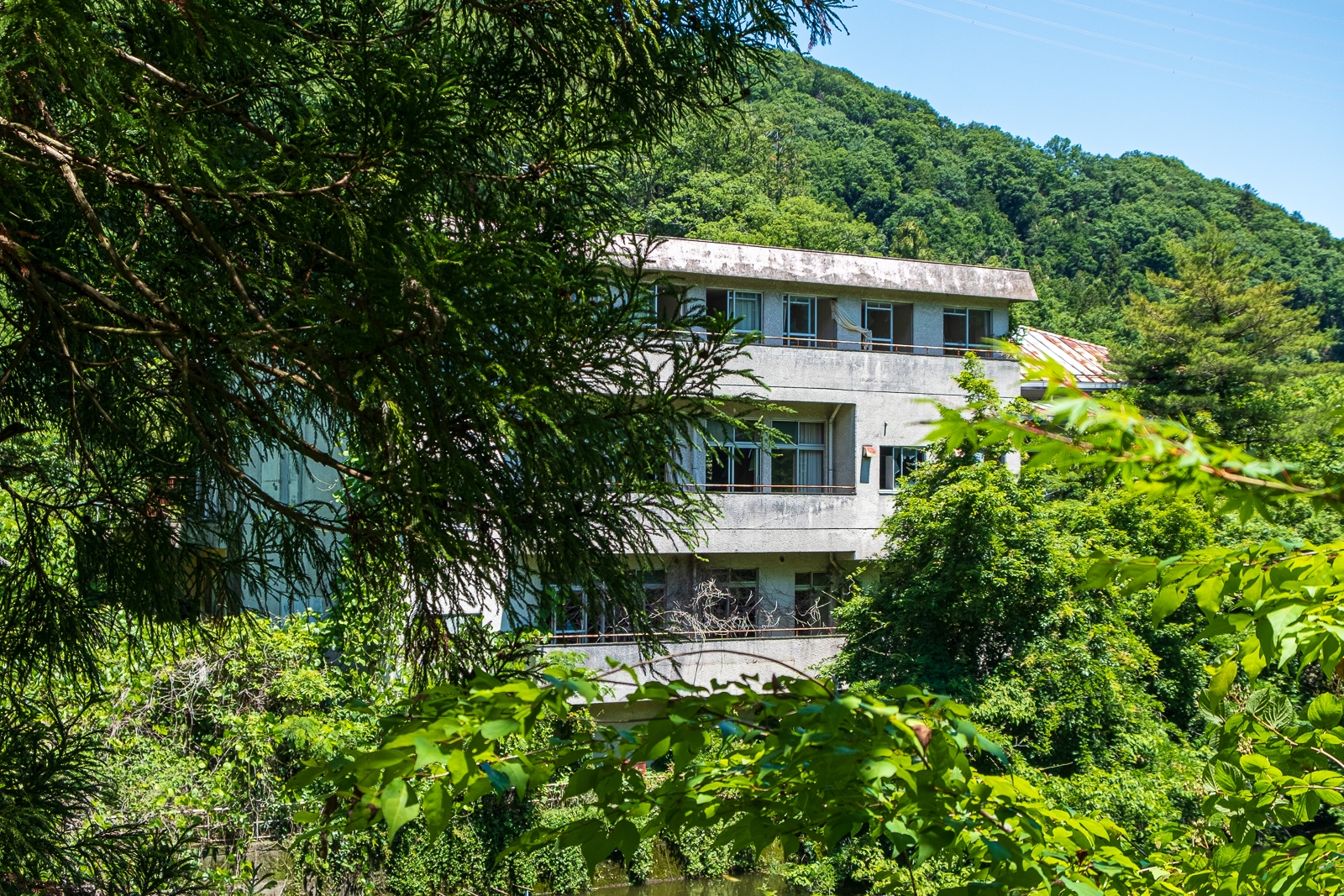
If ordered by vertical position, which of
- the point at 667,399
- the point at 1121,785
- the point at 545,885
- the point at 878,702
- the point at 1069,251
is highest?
the point at 1069,251

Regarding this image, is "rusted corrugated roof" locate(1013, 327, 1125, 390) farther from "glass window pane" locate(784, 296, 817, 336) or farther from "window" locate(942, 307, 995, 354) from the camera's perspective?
"glass window pane" locate(784, 296, 817, 336)

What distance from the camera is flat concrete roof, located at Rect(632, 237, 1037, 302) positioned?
2036cm

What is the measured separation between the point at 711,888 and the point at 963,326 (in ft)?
41.7

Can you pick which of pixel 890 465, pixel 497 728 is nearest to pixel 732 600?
pixel 890 465

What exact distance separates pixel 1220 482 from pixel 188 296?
11.1 ft

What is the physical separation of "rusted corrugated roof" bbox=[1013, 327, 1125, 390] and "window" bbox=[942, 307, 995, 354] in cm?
311

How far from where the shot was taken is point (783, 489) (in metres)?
21.2

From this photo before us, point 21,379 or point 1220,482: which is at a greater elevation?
point 21,379

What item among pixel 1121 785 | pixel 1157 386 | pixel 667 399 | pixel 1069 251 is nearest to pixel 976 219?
pixel 1069 251

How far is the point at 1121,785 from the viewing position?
42.9 ft

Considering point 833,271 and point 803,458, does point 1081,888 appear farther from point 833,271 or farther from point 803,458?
point 833,271

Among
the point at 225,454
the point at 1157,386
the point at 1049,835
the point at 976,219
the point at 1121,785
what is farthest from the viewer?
the point at 976,219

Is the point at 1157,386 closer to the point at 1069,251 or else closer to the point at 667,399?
the point at 667,399

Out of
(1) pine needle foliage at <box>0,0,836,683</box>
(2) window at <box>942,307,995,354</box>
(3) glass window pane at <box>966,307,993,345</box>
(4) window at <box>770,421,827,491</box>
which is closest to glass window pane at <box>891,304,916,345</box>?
(2) window at <box>942,307,995,354</box>
